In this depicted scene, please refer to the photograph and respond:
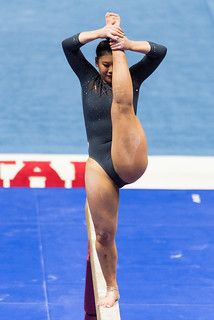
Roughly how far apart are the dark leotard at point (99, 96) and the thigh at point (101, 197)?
1.6 inches

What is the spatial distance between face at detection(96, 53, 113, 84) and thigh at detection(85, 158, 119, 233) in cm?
50

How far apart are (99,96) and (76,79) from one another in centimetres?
487

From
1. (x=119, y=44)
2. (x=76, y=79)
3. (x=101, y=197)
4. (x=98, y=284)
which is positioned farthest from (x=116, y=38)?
(x=76, y=79)

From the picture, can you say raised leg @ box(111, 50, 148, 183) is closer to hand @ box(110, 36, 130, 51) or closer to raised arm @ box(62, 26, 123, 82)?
hand @ box(110, 36, 130, 51)

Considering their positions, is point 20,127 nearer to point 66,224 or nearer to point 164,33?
point 66,224

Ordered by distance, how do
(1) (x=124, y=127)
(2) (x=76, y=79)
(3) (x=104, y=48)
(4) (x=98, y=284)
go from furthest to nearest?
1. (2) (x=76, y=79)
2. (4) (x=98, y=284)
3. (3) (x=104, y=48)
4. (1) (x=124, y=127)

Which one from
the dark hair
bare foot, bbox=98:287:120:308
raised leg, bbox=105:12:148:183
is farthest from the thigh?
the dark hair

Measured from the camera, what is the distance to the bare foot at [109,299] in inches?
246

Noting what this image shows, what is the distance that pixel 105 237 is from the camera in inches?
239

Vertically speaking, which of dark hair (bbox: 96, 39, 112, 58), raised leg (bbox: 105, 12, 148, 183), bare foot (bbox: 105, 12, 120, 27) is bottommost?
raised leg (bbox: 105, 12, 148, 183)

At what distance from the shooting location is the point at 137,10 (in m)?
12.2

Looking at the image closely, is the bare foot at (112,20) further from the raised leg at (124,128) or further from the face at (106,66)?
the face at (106,66)

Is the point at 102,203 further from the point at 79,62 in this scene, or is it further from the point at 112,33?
the point at 112,33

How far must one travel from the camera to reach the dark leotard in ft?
19.5
